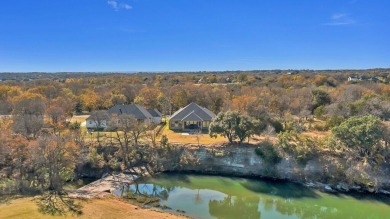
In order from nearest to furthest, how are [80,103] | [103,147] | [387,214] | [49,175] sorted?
[387,214] < [49,175] < [103,147] < [80,103]

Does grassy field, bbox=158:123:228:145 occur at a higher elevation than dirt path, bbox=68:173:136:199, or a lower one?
higher

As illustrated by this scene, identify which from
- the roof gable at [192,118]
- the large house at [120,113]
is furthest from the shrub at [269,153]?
the large house at [120,113]

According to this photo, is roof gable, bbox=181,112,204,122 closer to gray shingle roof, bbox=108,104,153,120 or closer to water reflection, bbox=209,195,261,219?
gray shingle roof, bbox=108,104,153,120

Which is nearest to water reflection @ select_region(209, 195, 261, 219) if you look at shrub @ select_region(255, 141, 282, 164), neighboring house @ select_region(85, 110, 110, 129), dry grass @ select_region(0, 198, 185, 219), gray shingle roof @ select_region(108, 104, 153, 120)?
dry grass @ select_region(0, 198, 185, 219)

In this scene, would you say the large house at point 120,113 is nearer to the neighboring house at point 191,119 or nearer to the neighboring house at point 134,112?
the neighboring house at point 134,112

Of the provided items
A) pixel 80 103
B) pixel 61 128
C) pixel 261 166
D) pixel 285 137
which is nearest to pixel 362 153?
pixel 285 137

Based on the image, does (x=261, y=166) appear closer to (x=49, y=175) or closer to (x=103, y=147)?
(x=103, y=147)
